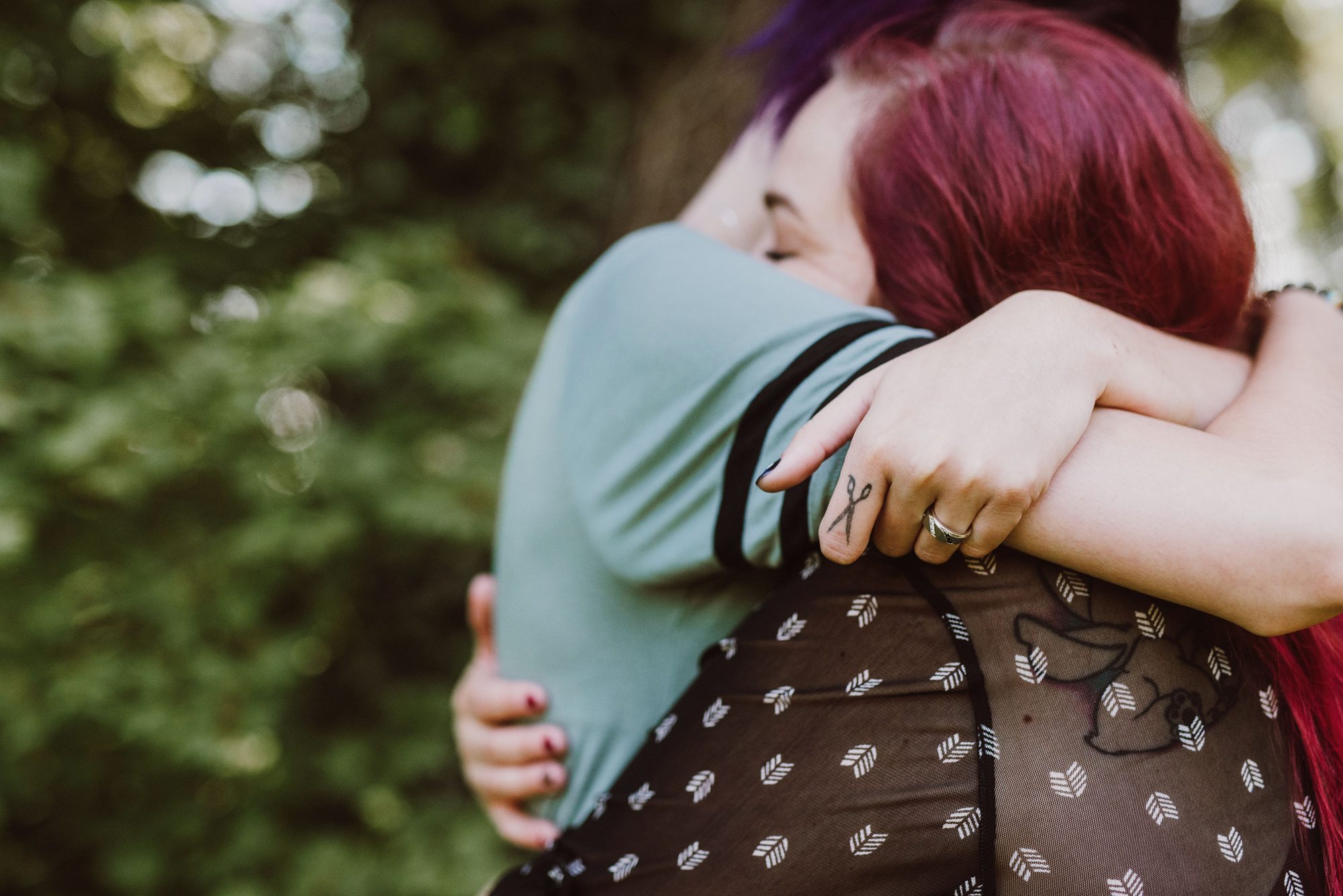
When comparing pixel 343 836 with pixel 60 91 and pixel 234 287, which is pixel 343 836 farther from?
pixel 60 91

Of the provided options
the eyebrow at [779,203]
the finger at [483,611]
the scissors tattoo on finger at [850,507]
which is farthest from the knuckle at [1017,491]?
the finger at [483,611]

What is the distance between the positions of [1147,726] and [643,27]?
9.85 ft

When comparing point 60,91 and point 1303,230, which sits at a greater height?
point 60,91

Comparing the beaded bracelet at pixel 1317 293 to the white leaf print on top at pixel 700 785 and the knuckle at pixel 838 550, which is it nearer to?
the knuckle at pixel 838 550

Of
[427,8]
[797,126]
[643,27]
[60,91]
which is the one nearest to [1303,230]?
[643,27]

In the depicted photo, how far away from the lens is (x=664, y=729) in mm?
957

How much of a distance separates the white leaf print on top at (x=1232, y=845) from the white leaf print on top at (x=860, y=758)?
300 millimetres

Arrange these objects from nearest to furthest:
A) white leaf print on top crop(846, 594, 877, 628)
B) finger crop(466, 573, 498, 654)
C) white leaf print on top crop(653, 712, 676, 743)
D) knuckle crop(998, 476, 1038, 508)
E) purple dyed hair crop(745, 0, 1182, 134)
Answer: knuckle crop(998, 476, 1038, 508) → white leaf print on top crop(846, 594, 877, 628) → white leaf print on top crop(653, 712, 676, 743) → purple dyed hair crop(745, 0, 1182, 134) → finger crop(466, 573, 498, 654)

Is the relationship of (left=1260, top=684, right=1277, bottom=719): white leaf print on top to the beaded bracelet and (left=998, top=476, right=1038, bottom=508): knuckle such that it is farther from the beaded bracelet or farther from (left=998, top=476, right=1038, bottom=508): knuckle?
the beaded bracelet

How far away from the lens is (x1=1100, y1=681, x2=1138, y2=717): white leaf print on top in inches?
29.6

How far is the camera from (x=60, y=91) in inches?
105

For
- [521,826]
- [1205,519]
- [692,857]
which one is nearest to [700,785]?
[692,857]

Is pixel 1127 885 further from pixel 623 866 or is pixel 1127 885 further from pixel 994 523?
pixel 623 866

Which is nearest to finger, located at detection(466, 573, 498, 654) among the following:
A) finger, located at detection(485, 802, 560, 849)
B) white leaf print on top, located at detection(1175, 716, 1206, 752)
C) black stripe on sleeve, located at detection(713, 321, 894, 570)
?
finger, located at detection(485, 802, 560, 849)
